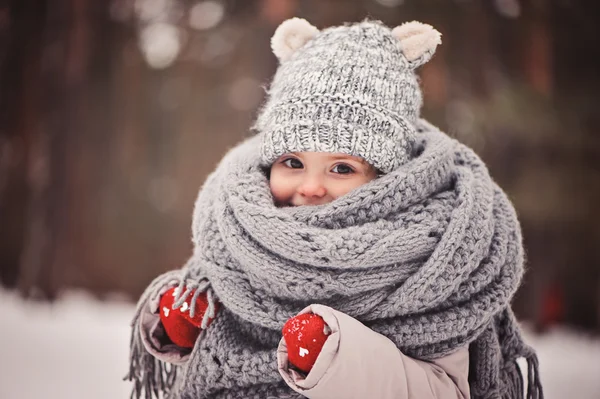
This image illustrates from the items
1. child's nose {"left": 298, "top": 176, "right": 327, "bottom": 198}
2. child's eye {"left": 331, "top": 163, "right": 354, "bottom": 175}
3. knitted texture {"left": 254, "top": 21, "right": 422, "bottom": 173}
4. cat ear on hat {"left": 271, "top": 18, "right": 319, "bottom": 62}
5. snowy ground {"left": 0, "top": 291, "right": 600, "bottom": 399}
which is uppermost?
cat ear on hat {"left": 271, "top": 18, "right": 319, "bottom": 62}

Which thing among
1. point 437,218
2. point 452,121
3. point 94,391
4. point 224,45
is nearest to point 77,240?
point 224,45

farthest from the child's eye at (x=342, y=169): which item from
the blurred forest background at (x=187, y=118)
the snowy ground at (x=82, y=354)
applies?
the blurred forest background at (x=187, y=118)

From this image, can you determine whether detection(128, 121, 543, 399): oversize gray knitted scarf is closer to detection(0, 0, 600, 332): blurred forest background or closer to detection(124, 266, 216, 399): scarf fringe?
detection(124, 266, 216, 399): scarf fringe

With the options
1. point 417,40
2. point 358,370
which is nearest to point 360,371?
point 358,370

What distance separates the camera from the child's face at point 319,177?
0.74m

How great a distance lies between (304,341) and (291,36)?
48 cm

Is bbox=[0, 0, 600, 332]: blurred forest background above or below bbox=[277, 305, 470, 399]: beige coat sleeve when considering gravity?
above

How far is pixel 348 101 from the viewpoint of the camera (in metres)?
0.73

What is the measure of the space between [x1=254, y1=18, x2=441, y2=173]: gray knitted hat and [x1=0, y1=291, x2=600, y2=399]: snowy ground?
0.89 m

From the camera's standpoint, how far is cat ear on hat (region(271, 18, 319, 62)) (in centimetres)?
83

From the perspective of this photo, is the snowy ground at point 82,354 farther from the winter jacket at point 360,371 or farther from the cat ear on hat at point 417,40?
the cat ear on hat at point 417,40

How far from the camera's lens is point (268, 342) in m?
0.74

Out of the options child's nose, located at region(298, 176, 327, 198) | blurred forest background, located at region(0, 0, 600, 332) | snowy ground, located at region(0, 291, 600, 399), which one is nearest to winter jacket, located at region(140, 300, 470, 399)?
child's nose, located at region(298, 176, 327, 198)

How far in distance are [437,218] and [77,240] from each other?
2.14 metres
